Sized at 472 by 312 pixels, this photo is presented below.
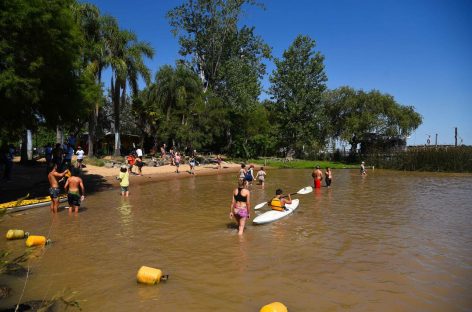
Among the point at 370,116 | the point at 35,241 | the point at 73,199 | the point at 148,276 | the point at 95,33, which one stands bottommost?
the point at 148,276

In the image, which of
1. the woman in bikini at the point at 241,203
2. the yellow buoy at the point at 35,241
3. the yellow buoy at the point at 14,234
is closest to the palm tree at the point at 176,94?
the woman in bikini at the point at 241,203

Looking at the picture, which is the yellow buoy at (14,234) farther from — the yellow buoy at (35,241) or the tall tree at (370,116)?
the tall tree at (370,116)

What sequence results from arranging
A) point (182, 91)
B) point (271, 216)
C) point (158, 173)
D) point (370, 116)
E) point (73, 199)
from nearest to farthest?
point (271, 216)
point (73, 199)
point (158, 173)
point (182, 91)
point (370, 116)

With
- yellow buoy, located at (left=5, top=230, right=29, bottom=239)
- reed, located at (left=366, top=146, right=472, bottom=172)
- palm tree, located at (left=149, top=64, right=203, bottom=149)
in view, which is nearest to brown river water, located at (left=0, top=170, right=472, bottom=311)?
yellow buoy, located at (left=5, top=230, right=29, bottom=239)

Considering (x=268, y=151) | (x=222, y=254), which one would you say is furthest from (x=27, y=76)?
(x=268, y=151)

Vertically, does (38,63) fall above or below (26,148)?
above

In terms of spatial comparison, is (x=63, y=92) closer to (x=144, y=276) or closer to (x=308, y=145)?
(x=144, y=276)

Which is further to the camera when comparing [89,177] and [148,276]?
[89,177]

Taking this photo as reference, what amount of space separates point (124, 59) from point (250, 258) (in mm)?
29135

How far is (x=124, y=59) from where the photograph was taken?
1369 inches

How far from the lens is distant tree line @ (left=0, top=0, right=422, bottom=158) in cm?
1555

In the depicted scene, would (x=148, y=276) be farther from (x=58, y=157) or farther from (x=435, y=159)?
(x=435, y=159)

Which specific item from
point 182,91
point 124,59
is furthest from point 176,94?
point 124,59

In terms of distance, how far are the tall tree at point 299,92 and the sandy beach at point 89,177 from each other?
21.1 meters
